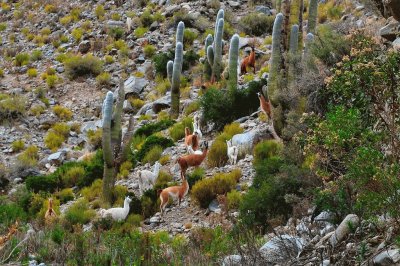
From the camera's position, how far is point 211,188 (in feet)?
38.3

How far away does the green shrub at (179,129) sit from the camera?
15928 millimetres

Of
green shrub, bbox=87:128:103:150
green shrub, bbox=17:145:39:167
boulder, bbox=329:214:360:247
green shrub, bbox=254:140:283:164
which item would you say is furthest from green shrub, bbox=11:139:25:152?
boulder, bbox=329:214:360:247

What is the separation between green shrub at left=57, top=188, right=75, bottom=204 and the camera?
14229 millimetres

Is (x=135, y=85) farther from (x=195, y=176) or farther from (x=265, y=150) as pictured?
(x=265, y=150)

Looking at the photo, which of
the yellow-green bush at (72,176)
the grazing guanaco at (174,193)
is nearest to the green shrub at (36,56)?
the yellow-green bush at (72,176)

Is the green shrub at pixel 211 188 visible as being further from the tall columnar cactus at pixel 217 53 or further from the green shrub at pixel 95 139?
the green shrub at pixel 95 139

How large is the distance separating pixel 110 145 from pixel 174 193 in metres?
2.02

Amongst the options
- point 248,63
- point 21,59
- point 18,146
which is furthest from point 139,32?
point 18,146

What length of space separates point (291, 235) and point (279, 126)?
5.09 meters

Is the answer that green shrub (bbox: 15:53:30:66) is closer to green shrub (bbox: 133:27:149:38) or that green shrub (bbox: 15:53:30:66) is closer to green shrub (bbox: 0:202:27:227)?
green shrub (bbox: 133:27:149:38)

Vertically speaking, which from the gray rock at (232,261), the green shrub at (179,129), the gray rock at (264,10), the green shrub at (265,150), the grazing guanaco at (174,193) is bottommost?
the green shrub at (179,129)

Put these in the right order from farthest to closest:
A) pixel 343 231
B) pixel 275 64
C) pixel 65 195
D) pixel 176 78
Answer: pixel 176 78 → pixel 65 195 → pixel 275 64 → pixel 343 231

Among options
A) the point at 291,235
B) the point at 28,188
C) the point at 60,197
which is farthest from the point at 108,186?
the point at 291,235

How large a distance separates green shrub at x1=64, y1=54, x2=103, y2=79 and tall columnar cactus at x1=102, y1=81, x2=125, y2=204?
11.0 meters
